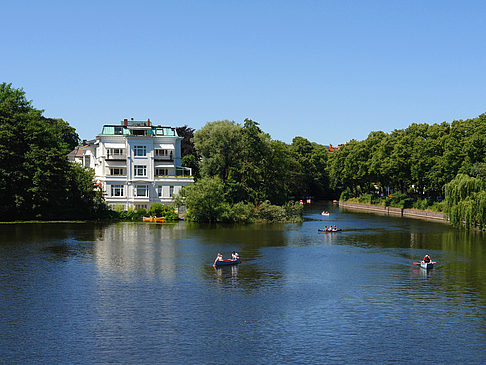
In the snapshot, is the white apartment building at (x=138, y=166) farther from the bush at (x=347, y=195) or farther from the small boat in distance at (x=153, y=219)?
the bush at (x=347, y=195)

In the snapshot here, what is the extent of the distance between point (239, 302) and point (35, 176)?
64781 mm

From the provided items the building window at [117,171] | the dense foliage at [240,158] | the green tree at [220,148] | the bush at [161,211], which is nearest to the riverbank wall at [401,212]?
the dense foliage at [240,158]

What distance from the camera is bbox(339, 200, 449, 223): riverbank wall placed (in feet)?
395

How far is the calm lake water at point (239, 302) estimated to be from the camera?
32.7 meters

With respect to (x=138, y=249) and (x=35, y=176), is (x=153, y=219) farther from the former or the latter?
(x=138, y=249)

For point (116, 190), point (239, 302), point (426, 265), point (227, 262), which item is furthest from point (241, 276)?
point (116, 190)

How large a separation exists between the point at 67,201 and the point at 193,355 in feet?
262

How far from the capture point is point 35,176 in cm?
9562

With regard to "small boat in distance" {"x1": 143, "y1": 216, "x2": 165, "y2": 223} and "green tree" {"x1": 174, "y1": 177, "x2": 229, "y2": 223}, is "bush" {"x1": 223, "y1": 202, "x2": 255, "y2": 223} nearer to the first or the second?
"green tree" {"x1": 174, "y1": 177, "x2": 229, "y2": 223}

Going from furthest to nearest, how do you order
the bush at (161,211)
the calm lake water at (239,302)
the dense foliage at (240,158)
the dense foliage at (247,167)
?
1. the dense foliage at (240,158)
2. the dense foliage at (247,167)
3. the bush at (161,211)
4. the calm lake water at (239,302)

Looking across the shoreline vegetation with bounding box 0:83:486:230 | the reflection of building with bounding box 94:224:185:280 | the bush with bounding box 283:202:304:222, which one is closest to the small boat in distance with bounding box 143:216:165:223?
the shoreline vegetation with bounding box 0:83:486:230

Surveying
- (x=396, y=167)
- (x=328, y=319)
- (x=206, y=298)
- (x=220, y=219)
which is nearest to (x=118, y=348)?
(x=206, y=298)

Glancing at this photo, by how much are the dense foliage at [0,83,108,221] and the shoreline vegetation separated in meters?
0.18

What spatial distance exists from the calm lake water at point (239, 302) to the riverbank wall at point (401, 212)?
149 ft
